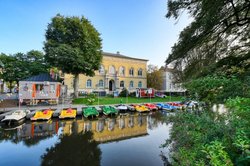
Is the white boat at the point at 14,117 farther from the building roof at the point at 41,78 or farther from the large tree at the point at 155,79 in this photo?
the large tree at the point at 155,79

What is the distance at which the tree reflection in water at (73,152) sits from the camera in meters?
7.29

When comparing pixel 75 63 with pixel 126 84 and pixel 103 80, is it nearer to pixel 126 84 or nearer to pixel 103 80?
pixel 103 80

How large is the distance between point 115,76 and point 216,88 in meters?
34.3

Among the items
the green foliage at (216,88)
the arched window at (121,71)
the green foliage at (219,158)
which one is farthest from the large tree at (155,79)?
the green foliage at (219,158)

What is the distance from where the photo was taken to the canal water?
7547 mm

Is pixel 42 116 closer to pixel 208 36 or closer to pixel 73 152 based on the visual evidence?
pixel 73 152

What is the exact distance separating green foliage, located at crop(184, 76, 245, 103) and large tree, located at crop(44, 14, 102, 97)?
19.9 metres

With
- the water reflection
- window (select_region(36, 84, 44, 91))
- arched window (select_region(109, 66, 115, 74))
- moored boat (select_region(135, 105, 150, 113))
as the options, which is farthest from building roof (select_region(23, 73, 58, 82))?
arched window (select_region(109, 66, 115, 74))

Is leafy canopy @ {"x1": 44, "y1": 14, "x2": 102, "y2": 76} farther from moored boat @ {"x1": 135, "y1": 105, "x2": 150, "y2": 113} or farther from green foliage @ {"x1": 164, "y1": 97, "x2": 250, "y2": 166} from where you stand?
green foliage @ {"x1": 164, "y1": 97, "x2": 250, "y2": 166}

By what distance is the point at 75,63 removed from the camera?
21.9 metres

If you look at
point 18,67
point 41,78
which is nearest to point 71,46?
point 41,78

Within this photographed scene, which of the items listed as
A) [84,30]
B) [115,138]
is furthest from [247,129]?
[84,30]

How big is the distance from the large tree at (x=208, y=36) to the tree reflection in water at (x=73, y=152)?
626 cm

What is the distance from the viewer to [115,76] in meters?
37.8
